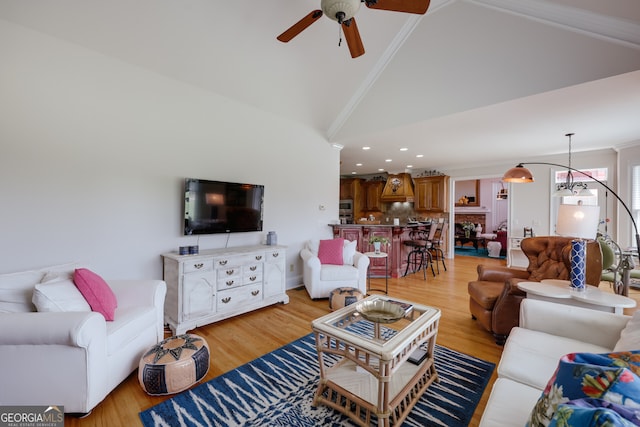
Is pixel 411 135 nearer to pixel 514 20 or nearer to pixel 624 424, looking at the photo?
pixel 514 20

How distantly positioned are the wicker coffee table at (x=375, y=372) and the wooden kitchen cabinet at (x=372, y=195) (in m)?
6.72

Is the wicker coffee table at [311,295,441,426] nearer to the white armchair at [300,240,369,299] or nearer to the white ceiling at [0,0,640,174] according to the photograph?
the white armchair at [300,240,369,299]

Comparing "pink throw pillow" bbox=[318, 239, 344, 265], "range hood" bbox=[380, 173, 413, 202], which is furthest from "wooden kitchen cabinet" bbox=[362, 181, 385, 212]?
"pink throw pillow" bbox=[318, 239, 344, 265]

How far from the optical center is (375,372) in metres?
1.48

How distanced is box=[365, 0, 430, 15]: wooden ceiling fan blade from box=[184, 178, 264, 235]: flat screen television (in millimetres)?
2437

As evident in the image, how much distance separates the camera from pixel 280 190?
4250mm

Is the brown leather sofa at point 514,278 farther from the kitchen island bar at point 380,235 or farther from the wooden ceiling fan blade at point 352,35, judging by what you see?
the wooden ceiling fan blade at point 352,35

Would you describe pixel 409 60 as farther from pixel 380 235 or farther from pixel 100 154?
pixel 100 154

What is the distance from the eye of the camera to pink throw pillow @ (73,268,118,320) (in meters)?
1.92

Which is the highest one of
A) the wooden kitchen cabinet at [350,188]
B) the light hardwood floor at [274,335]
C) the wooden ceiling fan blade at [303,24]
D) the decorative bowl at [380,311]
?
the wooden ceiling fan blade at [303,24]

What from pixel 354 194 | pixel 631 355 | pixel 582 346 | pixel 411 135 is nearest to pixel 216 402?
pixel 631 355

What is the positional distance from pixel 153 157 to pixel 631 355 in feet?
12.3

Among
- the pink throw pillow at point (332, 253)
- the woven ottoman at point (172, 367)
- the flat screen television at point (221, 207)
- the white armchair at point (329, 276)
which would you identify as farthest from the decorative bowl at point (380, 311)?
the flat screen television at point (221, 207)

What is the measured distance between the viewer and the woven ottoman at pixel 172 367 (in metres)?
1.80
